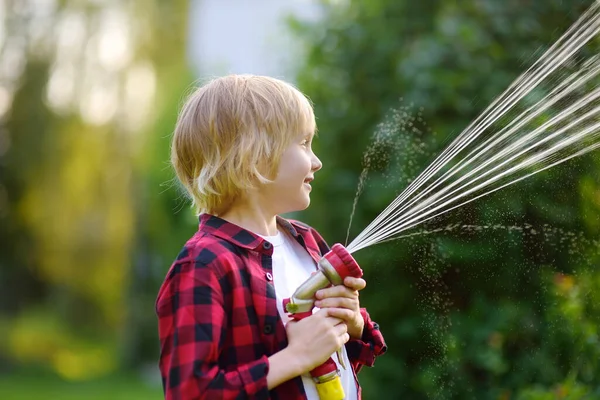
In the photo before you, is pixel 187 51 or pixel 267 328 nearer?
pixel 267 328

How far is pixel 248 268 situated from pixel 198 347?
8.5 inches

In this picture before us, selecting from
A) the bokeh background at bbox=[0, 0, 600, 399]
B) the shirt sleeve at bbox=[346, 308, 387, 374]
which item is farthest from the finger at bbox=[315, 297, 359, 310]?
the bokeh background at bbox=[0, 0, 600, 399]

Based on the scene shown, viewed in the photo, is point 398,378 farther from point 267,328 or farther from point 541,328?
point 267,328

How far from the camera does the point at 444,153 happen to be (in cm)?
278

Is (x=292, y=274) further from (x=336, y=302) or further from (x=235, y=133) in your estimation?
(x=235, y=133)

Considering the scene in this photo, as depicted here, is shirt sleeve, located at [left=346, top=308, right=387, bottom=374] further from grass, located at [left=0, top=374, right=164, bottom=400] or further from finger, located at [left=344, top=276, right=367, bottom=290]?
grass, located at [left=0, top=374, right=164, bottom=400]

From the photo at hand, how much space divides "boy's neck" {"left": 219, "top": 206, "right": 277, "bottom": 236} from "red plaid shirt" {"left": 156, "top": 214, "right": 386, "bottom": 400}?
0.07 metres

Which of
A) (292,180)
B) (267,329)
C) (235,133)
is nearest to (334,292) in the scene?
(267,329)

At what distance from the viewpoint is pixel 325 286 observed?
5.42 ft

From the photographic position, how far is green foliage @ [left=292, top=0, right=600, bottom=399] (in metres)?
2.71

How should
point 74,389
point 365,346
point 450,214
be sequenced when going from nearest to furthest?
1. point 365,346
2. point 450,214
3. point 74,389

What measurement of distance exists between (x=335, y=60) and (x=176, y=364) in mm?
2742

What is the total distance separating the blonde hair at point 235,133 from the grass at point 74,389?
6627 mm

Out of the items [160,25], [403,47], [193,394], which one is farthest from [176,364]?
[160,25]
